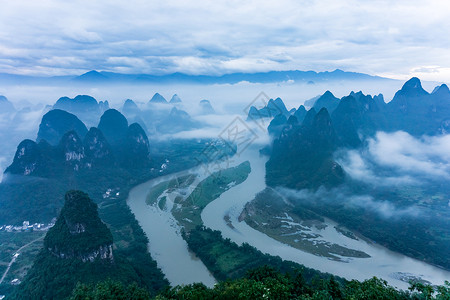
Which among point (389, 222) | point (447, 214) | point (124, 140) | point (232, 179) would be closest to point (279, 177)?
point (232, 179)

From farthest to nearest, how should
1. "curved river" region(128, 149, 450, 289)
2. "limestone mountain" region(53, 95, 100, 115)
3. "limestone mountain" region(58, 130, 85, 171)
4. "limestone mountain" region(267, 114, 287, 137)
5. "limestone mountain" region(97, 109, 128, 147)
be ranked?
"limestone mountain" region(53, 95, 100, 115) < "limestone mountain" region(267, 114, 287, 137) < "limestone mountain" region(97, 109, 128, 147) < "limestone mountain" region(58, 130, 85, 171) < "curved river" region(128, 149, 450, 289)

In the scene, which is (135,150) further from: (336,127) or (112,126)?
(336,127)

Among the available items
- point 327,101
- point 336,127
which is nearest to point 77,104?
point 327,101

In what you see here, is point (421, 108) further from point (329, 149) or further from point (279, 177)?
point (279, 177)

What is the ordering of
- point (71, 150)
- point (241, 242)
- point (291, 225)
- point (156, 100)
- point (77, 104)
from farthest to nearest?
1. point (156, 100)
2. point (77, 104)
3. point (71, 150)
4. point (291, 225)
5. point (241, 242)

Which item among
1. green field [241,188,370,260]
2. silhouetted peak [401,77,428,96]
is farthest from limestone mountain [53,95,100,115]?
silhouetted peak [401,77,428,96]

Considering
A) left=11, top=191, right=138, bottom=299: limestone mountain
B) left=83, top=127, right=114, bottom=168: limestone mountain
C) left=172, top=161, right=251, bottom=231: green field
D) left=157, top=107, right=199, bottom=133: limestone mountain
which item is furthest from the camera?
left=157, top=107, right=199, bottom=133: limestone mountain

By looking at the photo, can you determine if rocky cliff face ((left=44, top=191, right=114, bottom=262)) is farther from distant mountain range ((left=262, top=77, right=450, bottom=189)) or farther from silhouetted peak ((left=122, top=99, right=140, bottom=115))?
silhouetted peak ((left=122, top=99, right=140, bottom=115))

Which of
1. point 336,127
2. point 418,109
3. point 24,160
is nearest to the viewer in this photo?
point 24,160

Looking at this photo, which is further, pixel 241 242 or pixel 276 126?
pixel 276 126
